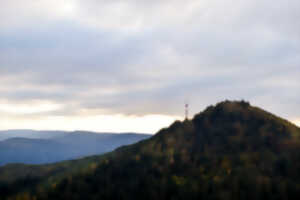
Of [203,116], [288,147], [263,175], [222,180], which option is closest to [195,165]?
[222,180]

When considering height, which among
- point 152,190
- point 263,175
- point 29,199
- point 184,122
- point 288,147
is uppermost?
point 184,122

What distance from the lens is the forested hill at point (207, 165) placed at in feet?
213

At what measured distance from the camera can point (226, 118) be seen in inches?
4215

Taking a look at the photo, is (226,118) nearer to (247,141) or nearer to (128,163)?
(247,141)

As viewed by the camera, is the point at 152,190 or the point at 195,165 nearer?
the point at 152,190

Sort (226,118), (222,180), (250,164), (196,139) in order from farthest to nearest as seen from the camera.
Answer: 1. (226,118)
2. (196,139)
3. (250,164)
4. (222,180)

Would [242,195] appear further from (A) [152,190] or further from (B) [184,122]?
(B) [184,122]

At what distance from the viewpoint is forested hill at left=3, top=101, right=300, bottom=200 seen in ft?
213

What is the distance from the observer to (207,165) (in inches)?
3078

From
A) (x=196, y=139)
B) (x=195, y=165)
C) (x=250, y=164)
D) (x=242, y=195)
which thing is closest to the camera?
(x=242, y=195)

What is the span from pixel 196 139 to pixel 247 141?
17991 millimetres

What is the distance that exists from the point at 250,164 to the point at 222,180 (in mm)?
12330

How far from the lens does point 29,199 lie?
82375 mm

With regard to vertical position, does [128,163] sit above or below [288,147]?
below
